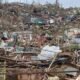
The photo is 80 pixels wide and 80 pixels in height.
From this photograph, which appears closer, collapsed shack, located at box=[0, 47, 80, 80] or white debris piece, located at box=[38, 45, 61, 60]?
collapsed shack, located at box=[0, 47, 80, 80]

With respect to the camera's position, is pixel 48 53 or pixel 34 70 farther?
pixel 48 53

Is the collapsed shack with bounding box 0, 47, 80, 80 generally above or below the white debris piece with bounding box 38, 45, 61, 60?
below

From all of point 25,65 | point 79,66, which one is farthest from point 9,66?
point 79,66

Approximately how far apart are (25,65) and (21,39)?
5.21 m

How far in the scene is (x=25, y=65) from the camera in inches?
325

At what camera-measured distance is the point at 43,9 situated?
32.6 metres

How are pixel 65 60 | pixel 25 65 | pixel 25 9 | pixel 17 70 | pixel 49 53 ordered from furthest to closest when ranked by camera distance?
pixel 25 9
pixel 49 53
pixel 65 60
pixel 25 65
pixel 17 70

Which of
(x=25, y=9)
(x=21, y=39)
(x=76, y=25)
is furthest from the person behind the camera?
(x=25, y=9)

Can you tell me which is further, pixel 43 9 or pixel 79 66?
pixel 43 9

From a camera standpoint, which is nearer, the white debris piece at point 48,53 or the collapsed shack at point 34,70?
the collapsed shack at point 34,70

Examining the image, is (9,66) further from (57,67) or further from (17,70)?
(57,67)

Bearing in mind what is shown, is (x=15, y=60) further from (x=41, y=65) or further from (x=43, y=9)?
(x=43, y=9)

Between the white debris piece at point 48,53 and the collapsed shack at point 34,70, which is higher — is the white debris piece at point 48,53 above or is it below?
above

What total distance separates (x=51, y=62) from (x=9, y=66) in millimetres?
1020
